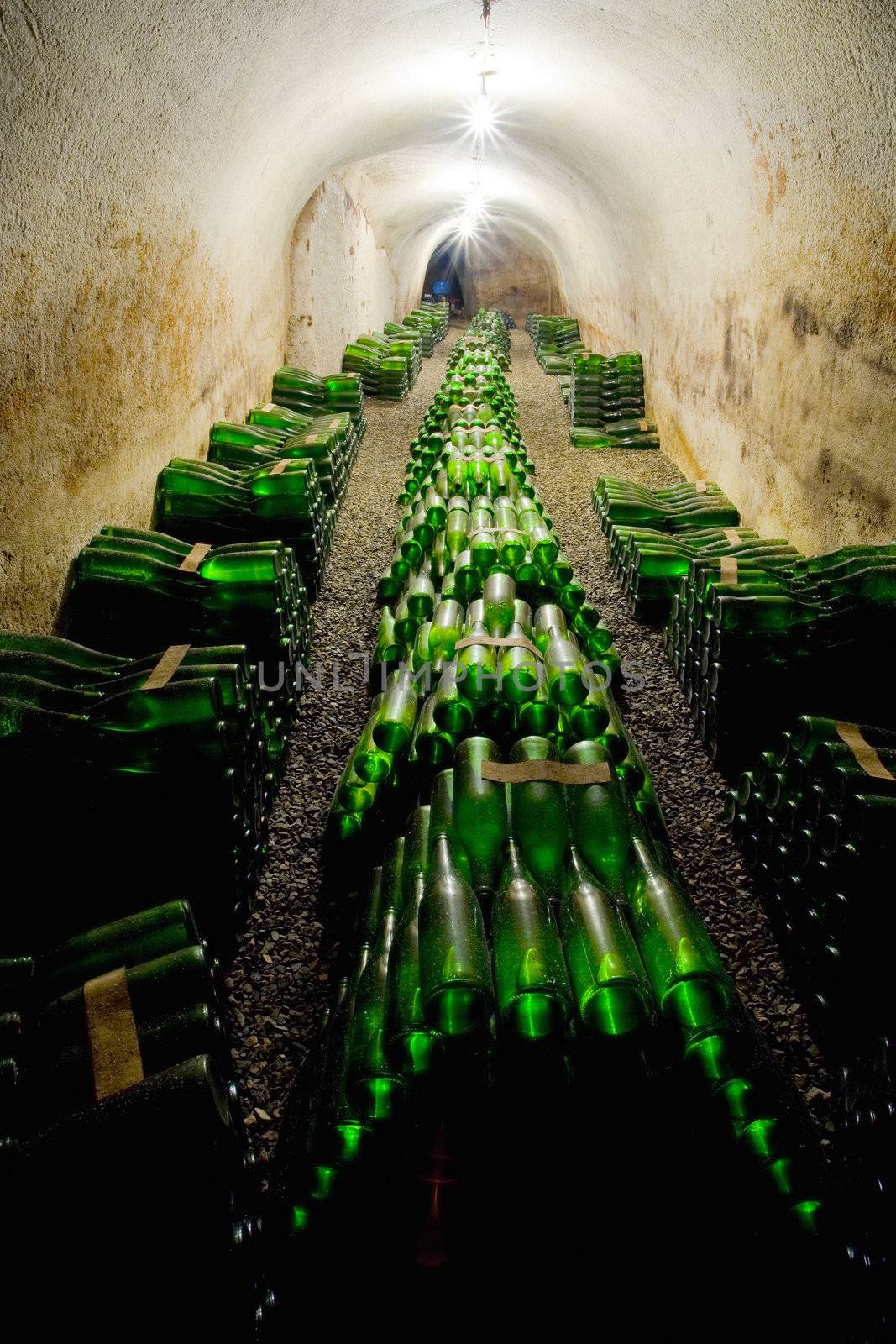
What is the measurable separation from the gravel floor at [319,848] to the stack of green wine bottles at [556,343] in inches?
286

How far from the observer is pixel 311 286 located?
8.24m

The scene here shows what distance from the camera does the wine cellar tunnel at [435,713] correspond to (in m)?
1.30

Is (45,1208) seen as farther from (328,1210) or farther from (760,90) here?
(760,90)

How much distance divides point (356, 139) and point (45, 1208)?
808 cm

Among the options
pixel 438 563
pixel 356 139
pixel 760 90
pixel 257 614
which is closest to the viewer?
pixel 257 614

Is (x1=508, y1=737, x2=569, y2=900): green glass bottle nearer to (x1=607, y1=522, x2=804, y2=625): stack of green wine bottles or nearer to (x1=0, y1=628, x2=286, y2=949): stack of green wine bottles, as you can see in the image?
(x1=0, y1=628, x2=286, y2=949): stack of green wine bottles

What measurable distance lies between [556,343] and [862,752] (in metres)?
13.0

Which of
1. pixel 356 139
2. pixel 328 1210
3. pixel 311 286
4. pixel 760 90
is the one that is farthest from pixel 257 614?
pixel 311 286

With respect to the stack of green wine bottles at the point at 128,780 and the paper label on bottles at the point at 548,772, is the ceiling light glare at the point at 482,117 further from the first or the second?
A: the paper label on bottles at the point at 548,772

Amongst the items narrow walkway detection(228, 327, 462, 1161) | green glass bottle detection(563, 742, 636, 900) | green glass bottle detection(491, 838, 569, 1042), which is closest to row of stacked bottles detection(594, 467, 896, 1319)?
green glass bottle detection(563, 742, 636, 900)

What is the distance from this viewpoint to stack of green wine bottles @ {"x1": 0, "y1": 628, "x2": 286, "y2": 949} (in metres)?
1.84

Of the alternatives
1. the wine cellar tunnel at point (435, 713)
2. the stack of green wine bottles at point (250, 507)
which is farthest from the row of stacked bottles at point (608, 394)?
the stack of green wine bottles at point (250, 507)

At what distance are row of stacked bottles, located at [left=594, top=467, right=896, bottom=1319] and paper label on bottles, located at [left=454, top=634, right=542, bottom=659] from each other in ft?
2.56

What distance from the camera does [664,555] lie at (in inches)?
157
